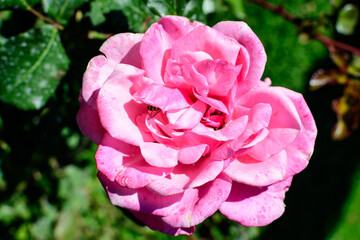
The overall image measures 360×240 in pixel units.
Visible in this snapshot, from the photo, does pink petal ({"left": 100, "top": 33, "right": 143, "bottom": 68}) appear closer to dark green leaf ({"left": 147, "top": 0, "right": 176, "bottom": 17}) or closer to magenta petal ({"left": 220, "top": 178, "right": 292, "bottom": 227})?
dark green leaf ({"left": 147, "top": 0, "right": 176, "bottom": 17})

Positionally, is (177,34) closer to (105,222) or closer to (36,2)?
(36,2)

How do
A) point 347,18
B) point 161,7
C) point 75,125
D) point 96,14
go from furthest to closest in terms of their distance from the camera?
point 347,18
point 75,125
point 96,14
point 161,7

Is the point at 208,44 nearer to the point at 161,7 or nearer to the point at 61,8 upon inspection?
the point at 161,7

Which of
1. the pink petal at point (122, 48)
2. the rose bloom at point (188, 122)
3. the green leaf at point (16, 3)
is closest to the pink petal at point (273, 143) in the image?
the rose bloom at point (188, 122)

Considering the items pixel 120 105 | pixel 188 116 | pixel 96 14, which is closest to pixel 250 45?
pixel 188 116

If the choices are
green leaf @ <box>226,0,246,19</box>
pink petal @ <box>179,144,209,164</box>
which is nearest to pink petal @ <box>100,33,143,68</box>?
pink petal @ <box>179,144,209,164</box>

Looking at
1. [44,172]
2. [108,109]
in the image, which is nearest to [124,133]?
[108,109]

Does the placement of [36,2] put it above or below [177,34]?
below
